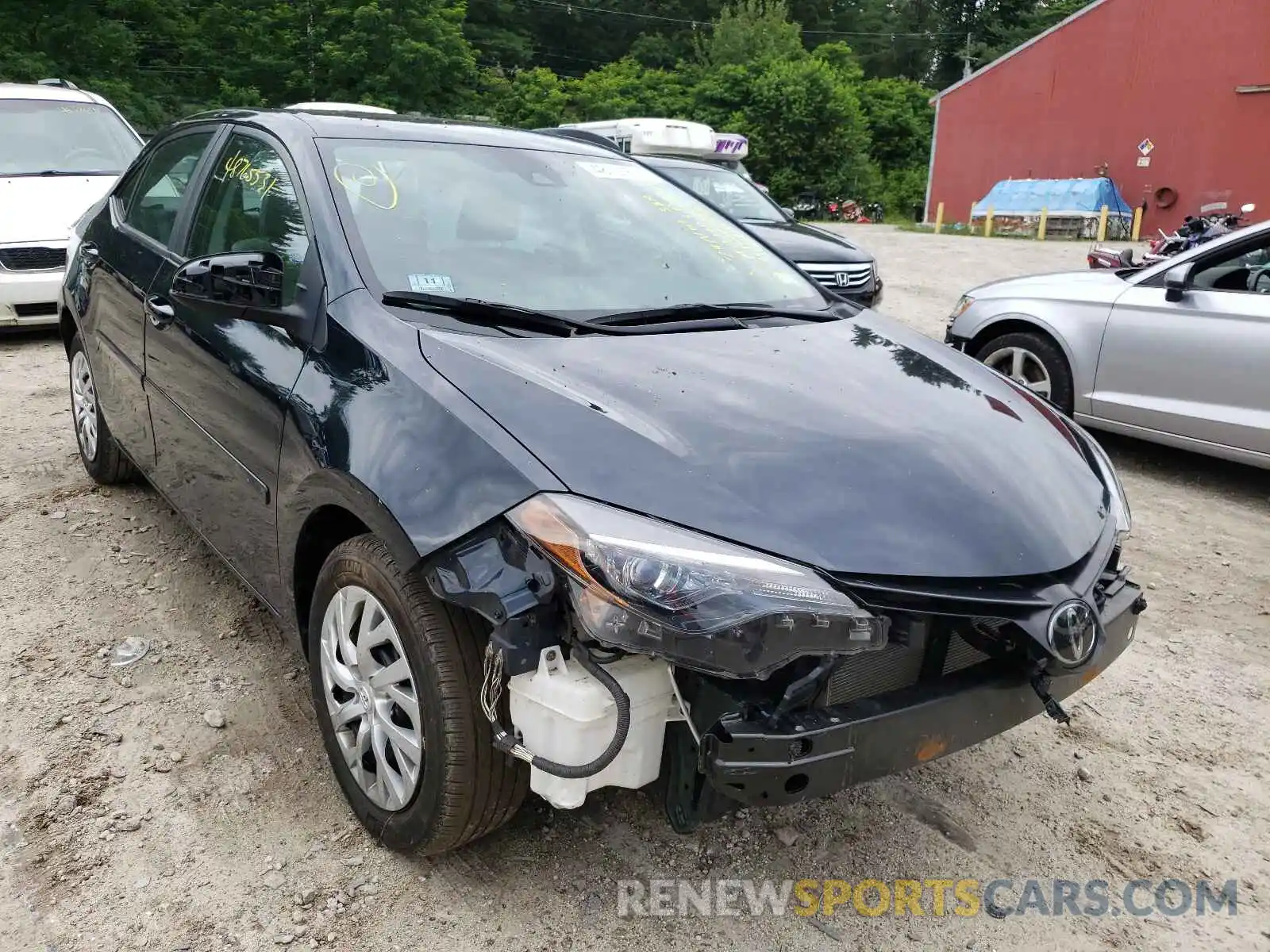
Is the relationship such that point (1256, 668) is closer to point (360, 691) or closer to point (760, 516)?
point (760, 516)

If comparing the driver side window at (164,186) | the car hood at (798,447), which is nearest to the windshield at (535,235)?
the car hood at (798,447)

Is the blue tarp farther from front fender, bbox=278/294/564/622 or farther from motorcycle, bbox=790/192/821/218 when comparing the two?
front fender, bbox=278/294/564/622

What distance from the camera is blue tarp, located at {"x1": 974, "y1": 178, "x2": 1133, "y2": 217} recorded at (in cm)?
2566

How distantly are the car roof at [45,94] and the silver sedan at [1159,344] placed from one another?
319 inches

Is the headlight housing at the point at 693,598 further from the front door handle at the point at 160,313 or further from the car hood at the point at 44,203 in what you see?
the car hood at the point at 44,203

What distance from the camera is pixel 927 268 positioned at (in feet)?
50.6

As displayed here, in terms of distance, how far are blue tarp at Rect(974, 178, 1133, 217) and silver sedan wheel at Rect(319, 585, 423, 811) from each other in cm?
2645

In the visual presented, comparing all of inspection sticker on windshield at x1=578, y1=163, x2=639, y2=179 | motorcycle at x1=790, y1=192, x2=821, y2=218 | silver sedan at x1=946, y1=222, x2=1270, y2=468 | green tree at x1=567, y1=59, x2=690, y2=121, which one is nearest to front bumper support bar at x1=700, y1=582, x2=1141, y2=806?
inspection sticker on windshield at x1=578, y1=163, x2=639, y2=179

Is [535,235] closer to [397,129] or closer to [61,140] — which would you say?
[397,129]

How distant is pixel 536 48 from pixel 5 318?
46.2 metres

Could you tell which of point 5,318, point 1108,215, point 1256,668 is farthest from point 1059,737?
point 1108,215

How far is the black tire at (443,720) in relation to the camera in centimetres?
202

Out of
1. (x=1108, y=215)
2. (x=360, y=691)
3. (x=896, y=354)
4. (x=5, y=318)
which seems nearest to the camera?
(x=360, y=691)

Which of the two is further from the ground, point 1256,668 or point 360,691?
point 360,691
